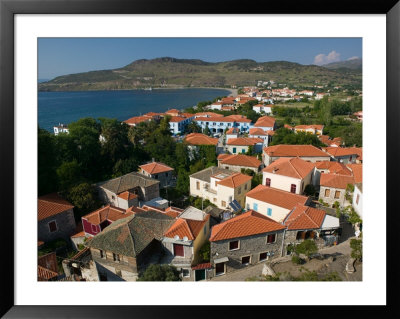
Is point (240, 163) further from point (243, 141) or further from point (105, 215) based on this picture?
point (105, 215)

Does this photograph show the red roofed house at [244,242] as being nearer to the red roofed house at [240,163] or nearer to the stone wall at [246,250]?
the stone wall at [246,250]

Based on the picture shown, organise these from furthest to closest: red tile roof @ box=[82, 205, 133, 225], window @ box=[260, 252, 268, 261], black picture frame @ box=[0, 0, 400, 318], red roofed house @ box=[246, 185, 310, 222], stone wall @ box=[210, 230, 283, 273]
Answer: red roofed house @ box=[246, 185, 310, 222], red tile roof @ box=[82, 205, 133, 225], window @ box=[260, 252, 268, 261], stone wall @ box=[210, 230, 283, 273], black picture frame @ box=[0, 0, 400, 318]

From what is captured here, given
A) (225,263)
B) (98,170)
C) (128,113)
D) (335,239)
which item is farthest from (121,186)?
(128,113)

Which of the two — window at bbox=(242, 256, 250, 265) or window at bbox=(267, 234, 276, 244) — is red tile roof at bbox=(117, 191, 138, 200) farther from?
window at bbox=(267, 234, 276, 244)

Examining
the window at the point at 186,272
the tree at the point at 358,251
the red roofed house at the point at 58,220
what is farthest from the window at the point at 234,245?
the red roofed house at the point at 58,220

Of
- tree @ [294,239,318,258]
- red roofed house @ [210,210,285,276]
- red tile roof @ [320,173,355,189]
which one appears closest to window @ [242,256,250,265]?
red roofed house @ [210,210,285,276]

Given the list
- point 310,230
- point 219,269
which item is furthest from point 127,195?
point 310,230
